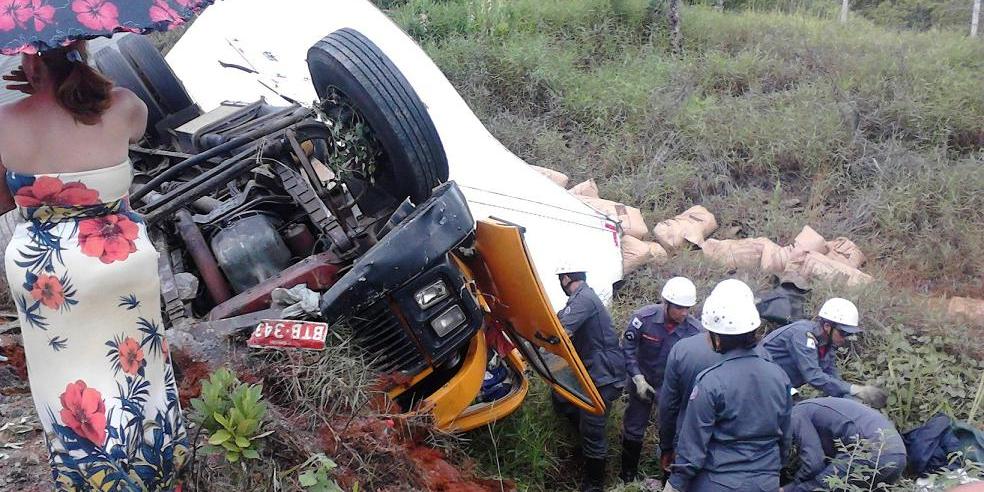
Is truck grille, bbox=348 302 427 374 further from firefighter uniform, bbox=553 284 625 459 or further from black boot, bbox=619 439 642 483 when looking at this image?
black boot, bbox=619 439 642 483

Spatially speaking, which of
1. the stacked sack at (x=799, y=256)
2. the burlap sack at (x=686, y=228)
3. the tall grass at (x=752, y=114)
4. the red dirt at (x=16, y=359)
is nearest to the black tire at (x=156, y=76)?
the red dirt at (x=16, y=359)

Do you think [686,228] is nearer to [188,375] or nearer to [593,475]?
[593,475]

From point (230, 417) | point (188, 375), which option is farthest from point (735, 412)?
point (188, 375)

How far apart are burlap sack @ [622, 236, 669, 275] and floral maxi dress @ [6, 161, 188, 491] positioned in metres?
3.98

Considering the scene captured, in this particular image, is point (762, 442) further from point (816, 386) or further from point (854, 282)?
point (854, 282)

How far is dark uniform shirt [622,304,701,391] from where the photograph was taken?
4.40 metres

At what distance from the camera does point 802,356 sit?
4.18m

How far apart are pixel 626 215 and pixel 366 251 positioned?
11.6 ft

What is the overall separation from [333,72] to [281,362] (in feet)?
3.65

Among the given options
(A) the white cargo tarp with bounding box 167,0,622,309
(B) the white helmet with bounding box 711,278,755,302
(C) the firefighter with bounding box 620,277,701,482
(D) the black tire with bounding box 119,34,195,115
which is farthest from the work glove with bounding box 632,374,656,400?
(D) the black tire with bounding box 119,34,195,115

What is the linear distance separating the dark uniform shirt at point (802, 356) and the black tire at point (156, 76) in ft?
11.2

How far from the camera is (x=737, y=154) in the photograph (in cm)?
701

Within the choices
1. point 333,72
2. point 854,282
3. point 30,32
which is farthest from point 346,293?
point 854,282

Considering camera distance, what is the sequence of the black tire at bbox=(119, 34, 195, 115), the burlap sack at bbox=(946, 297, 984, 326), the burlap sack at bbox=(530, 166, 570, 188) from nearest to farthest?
1. the black tire at bbox=(119, 34, 195, 115)
2. the burlap sack at bbox=(946, 297, 984, 326)
3. the burlap sack at bbox=(530, 166, 570, 188)
